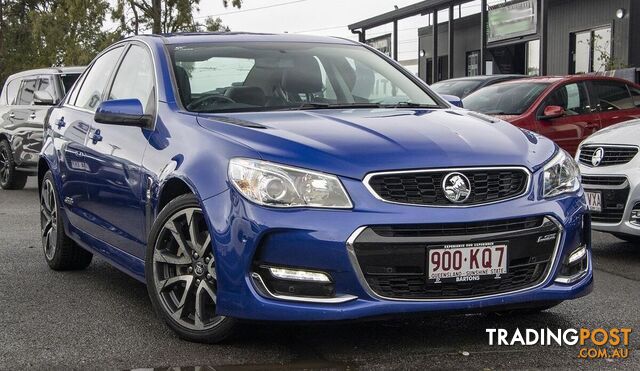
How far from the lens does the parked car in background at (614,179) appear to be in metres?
6.98

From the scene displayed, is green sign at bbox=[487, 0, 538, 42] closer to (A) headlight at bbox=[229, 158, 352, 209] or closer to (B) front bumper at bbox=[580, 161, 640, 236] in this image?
(B) front bumper at bbox=[580, 161, 640, 236]

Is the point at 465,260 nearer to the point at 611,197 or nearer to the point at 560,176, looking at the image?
the point at 560,176

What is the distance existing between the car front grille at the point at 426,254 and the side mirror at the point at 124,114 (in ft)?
5.34

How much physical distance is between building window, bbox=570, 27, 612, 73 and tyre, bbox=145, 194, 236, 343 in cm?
2046

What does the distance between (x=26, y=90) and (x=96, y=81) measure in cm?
778

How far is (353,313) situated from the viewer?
12.9ft

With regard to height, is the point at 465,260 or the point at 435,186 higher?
the point at 435,186

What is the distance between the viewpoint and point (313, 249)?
12.7 feet

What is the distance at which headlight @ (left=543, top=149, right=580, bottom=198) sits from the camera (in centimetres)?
434

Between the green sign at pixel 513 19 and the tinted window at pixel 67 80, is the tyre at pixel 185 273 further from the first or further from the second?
the green sign at pixel 513 19

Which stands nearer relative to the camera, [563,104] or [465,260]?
[465,260]

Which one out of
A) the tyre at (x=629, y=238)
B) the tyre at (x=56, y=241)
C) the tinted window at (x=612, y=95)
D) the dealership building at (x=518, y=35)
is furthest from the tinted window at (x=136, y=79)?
the dealership building at (x=518, y=35)

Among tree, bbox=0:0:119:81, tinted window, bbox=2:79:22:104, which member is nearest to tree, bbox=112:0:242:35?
tree, bbox=0:0:119:81

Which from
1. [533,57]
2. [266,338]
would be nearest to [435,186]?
[266,338]
